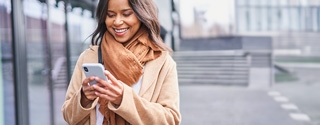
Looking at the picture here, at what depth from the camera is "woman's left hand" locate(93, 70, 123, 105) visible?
1055 millimetres

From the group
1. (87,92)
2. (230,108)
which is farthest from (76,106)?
(230,108)

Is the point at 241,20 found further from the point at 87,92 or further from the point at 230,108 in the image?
the point at 87,92

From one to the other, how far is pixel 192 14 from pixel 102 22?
21.2 meters

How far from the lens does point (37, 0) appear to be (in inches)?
166

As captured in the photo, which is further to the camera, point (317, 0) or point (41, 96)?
point (317, 0)

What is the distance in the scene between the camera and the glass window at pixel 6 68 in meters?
3.01

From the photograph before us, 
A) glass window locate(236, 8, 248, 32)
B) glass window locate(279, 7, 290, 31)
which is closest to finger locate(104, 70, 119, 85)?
glass window locate(236, 8, 248, 32)

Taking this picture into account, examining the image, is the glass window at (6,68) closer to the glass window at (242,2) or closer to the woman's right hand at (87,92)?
the woman's right hand at (87,92)

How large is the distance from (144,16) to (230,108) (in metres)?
7.76

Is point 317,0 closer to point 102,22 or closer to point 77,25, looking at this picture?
point 77,25

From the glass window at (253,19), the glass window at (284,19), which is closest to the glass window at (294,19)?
the glass window at (284,19)

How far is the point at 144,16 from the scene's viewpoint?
47.5 inches

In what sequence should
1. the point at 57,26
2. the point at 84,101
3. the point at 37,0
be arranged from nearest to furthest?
1. the point at 84,101
2. the point at 37,0
3. the point at 57,26

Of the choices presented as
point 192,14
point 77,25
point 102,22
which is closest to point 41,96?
point 77,25
